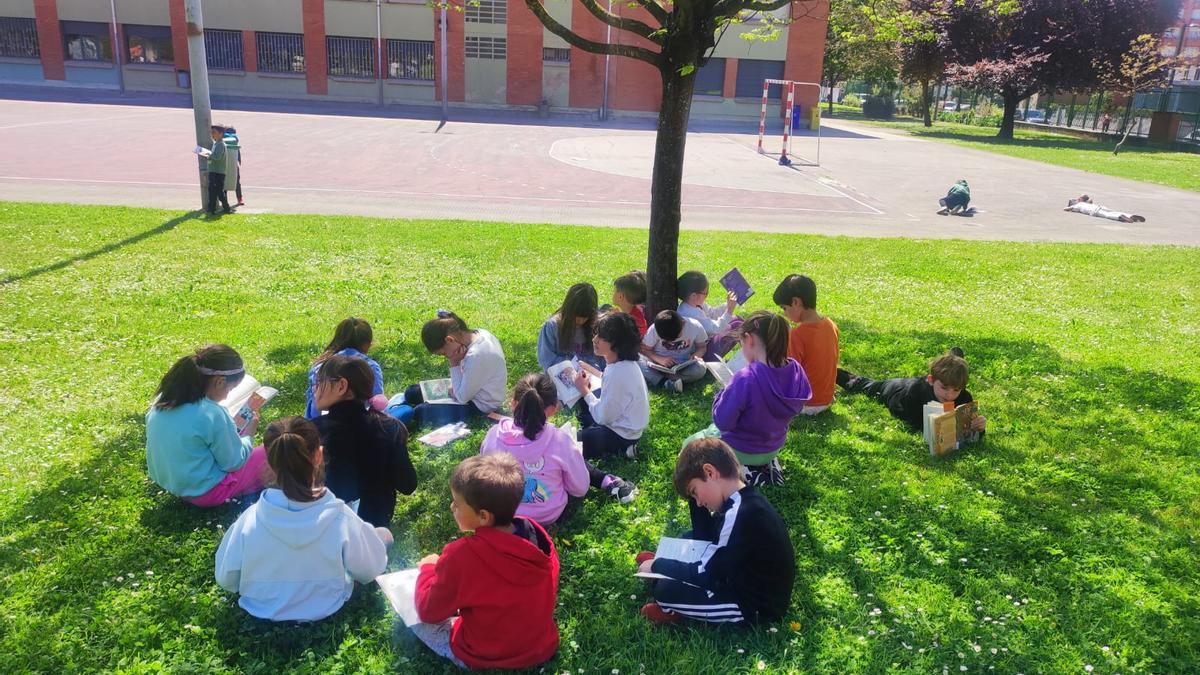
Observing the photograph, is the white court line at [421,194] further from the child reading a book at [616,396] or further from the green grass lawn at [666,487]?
the child reading a book at [616,396]

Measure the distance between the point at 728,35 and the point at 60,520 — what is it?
44.9m

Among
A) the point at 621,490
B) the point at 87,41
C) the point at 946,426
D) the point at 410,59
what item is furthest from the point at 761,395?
the point at 87,41

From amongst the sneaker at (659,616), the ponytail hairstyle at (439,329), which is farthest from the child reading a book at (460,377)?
the sneaker at (659,616)

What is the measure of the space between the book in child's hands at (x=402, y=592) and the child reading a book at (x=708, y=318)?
401 centimetres

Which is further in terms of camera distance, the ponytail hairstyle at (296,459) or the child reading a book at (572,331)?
the child reading a book at (572,331)

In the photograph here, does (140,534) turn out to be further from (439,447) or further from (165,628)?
(439,447)

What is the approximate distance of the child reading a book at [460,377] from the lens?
577 cm

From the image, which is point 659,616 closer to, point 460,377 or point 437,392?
point 460,377

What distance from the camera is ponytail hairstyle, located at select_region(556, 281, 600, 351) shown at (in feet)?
20.5

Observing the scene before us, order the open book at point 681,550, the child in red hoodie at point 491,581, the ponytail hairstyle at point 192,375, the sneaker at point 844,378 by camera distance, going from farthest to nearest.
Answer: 1. the sneaker at point 844,378
2. the ponytail hairstyle at point 192,375
3. the open book at point 681,550
4. the child in red hoodie at point 491,581

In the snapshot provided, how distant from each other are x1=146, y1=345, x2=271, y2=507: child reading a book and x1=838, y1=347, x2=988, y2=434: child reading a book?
459 centimetres

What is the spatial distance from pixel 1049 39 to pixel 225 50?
142ft

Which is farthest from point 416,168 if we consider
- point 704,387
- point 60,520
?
point 60,520

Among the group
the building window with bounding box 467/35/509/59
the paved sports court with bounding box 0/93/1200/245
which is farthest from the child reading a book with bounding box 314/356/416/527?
the building window with bounding box 467/35/509/59
